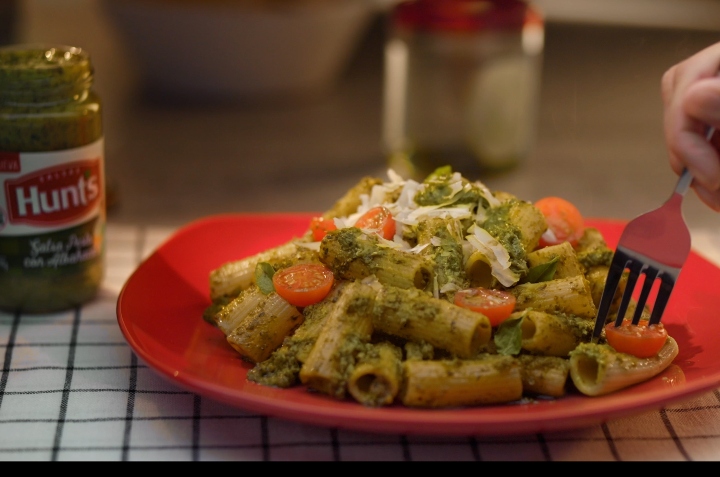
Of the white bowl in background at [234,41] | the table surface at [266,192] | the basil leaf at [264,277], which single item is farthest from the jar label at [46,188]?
the white bowl in background at [234,41]

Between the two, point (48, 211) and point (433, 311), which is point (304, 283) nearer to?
point (433, 311)

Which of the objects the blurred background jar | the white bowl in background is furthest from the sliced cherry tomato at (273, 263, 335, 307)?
the white bowl in background

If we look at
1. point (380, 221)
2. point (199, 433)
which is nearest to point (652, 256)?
point (380, 221)

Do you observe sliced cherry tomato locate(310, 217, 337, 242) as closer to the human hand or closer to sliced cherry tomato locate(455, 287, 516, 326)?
sliced cherry tomato locate(455, 287, 516, 326)

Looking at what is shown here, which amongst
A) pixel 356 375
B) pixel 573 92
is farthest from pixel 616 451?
pixel 573 92

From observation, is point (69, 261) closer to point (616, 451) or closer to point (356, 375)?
point (356, 375)

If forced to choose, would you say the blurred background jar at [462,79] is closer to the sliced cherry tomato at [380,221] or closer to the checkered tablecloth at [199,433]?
the sliced cherry tomato at [380,221]
